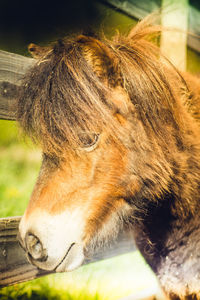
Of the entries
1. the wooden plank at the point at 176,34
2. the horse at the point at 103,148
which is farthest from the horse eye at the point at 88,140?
the wooden plank at the point at 176,34

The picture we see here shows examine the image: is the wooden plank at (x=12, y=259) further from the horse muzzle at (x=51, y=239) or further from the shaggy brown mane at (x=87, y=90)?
the shaggy brown mane at (x=87, y=90)

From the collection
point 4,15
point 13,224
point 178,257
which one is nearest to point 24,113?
point 13,224

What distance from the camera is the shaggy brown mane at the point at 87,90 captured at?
3.00ft

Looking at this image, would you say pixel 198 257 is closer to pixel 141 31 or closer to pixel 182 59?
pixel 141 31

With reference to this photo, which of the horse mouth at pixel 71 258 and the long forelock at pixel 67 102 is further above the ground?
the long forelock at pixel 67 102

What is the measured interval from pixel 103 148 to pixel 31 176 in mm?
836

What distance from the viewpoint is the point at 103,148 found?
956 mm

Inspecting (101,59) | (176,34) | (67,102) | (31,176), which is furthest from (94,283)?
(176,34)

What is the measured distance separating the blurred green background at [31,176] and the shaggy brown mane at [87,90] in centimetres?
22

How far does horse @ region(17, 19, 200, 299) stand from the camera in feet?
2.99

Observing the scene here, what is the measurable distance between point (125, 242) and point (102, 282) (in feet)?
1.07

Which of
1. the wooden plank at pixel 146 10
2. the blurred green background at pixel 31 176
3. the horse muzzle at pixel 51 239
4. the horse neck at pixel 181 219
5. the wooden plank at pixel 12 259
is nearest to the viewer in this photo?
the horse muzzle at pixel 51 239

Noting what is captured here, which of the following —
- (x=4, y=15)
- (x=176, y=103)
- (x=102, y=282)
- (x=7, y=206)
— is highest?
(x=4, y=15)

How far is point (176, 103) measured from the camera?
109 centimetres
